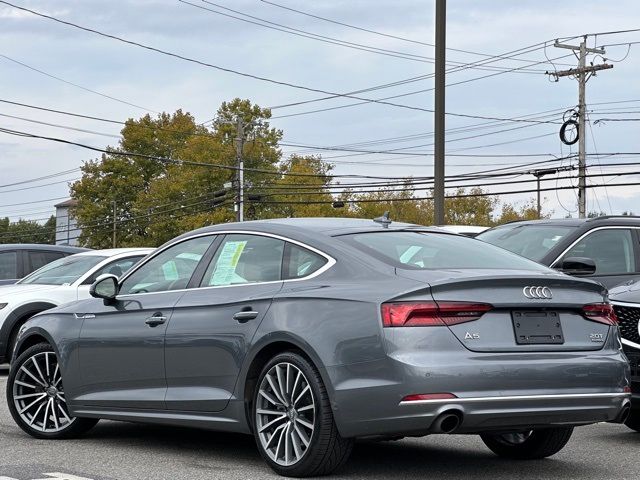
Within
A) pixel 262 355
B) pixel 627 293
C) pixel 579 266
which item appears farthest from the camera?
pixel 579 266

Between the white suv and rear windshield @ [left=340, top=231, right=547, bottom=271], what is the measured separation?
748 cm

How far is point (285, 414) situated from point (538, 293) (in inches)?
63.6

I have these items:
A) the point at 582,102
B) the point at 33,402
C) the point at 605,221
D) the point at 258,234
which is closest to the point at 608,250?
the point at 605,221

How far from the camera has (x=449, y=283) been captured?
6398 millimetres

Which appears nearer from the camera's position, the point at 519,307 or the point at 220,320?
the point at 519,307

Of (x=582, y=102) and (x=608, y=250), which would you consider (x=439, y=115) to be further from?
(x=582, y=102)

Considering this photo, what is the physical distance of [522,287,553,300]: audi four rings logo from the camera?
259 inches

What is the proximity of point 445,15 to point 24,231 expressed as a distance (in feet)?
472

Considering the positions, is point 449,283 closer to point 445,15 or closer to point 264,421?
point 264,421

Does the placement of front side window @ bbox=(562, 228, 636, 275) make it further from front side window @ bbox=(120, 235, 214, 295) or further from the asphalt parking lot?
front side window @ bbox=(120, 235, 214, 295)

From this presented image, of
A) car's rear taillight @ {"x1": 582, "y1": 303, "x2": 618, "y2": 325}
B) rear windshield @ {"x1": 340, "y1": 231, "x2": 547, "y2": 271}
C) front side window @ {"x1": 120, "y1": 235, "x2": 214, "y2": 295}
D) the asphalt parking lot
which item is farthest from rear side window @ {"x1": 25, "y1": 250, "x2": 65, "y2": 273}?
car's rear taillight @ {"x1": 582, "y1": 303, "x2": 618, "y2": 325}

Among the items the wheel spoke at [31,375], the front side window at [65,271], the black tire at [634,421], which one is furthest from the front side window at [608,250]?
the front side window at [65,271]

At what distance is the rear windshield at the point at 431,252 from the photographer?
6.92 m

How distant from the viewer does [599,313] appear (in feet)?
22.6
